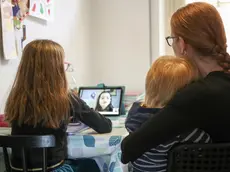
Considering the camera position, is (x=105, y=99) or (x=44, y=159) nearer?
(x=44, y=159)

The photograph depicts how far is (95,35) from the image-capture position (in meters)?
3.10

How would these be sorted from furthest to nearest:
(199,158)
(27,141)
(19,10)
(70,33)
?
(70,33) → (19,10) → (27,141) → (199,158)

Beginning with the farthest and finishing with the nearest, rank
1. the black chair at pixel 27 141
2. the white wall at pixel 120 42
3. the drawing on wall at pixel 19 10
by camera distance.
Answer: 1. the white wall at pixel 120 42
2. the drawing on wall at pixel 19 10
3. the black chair at pixel 27 141

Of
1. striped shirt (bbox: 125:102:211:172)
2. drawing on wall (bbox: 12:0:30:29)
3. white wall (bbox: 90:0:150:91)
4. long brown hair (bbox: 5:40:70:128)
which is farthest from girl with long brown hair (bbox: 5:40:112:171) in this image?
white wall (bbox: 90:0:150:91)

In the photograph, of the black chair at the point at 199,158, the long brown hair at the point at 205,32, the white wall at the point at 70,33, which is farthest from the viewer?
the white wall at the point at 70,33

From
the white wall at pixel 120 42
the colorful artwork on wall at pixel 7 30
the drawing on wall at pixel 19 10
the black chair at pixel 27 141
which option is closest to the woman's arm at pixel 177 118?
the black chair at pixel 27 141

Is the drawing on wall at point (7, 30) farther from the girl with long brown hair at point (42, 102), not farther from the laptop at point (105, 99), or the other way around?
the laptop at point (105, 99)

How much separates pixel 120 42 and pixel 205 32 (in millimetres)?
2007

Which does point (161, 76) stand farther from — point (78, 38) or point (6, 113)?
point (78, 38)

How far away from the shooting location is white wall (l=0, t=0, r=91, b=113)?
83.0 inches

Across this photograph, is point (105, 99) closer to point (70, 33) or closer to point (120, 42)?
point (70, 33)

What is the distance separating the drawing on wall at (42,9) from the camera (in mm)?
2119

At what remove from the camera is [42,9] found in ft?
7.34

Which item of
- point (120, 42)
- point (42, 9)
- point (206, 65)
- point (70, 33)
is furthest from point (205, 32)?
point (120, 42)
